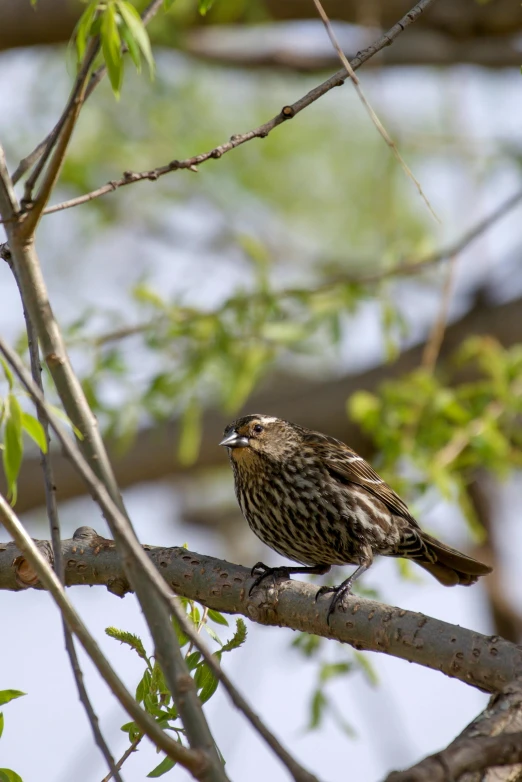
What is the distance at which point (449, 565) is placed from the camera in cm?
491

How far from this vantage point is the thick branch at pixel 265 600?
2811 mm

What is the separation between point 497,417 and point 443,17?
3.97 metres

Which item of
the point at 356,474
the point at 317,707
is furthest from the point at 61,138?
the point at 317,707

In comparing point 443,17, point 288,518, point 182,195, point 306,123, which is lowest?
point 288,518

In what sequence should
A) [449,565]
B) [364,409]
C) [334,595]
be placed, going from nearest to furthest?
[334,595], [449,565], [364,409]

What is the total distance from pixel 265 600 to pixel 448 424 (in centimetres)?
282

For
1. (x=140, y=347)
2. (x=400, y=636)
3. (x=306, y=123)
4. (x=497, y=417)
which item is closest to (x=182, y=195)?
(x=306, y=123)

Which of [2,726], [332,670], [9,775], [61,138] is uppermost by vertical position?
[61,138]

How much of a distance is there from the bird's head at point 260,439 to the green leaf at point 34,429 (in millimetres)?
2664

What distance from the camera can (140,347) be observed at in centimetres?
603

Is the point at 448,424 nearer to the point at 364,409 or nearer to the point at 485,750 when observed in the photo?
the point at 364,409

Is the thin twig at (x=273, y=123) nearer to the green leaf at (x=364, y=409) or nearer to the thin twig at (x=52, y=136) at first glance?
the thin twig at (x=52, y=136)

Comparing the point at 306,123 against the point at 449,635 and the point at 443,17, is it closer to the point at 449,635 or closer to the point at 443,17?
the point at 443,17

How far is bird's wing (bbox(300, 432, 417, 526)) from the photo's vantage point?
4.76 metres
